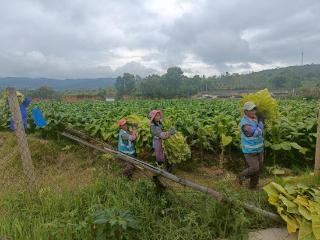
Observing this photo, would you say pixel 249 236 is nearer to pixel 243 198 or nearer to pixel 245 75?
pixel 243 198

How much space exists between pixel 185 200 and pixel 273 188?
3.45 ft

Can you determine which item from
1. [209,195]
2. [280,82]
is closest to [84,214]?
[209,195]

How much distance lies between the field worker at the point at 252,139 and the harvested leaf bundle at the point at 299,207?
1.24m

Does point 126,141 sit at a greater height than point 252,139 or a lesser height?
lesser

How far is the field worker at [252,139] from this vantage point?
546 cm

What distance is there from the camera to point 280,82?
205 ft

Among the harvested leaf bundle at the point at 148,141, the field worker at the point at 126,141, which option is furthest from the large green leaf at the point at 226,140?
the field worker at the point at 126,141

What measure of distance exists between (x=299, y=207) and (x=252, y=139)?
5.75 ft

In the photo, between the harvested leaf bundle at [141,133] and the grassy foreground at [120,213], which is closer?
the grassy foreground at [120,213]

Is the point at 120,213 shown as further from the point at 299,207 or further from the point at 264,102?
the point at 264,102

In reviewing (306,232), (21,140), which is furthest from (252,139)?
(21,140)

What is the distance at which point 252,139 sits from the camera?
18.2 feet

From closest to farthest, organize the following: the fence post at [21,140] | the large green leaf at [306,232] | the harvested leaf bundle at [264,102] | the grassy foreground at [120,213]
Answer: the large green leaf at [306,232]
the grassy foreground at [120,213]
the fence post at [21,140]
the harvested leaf bundle at [264,102]

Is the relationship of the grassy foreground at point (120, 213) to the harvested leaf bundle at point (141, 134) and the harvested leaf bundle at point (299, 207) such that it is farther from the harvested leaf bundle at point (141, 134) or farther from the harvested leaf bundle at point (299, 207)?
the harvested leaf bundle at point (141, 134)
